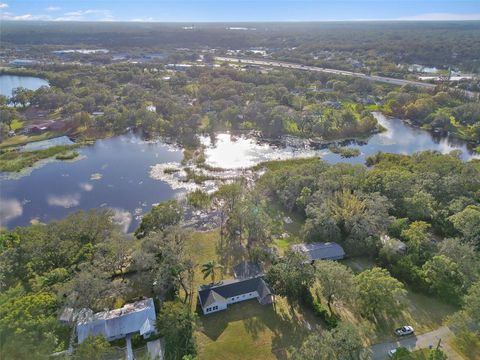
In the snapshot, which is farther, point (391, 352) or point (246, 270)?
point (246, 270)

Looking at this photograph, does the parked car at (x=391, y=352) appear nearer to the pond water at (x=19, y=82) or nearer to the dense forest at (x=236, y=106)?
the dense forest at (x=236, y=106)

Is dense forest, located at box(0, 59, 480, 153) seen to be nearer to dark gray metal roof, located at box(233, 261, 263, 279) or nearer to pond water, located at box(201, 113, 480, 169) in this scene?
pond water, located at box(201, 113, 480, 169)

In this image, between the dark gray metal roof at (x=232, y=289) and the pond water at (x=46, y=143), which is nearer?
the dark gray metal roof at (x=232, y=289)

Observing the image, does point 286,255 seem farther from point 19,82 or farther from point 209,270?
point 19,82

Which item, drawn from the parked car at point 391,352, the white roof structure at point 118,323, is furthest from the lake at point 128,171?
the parked car at point 391,352

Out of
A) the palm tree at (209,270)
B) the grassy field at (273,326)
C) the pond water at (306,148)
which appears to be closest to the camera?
the grassy field at (273,326)

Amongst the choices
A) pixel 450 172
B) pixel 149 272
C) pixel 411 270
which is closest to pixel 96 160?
pixel 149 272

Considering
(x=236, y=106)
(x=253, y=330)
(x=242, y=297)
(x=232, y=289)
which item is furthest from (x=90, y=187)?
(x=236, y=106)
